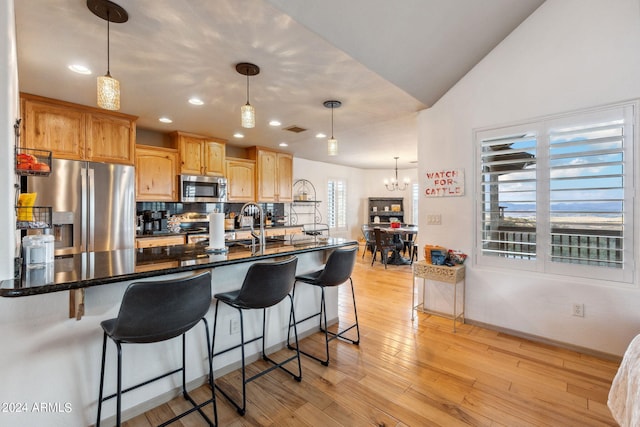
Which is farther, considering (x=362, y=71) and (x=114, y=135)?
(x=114, y=135)

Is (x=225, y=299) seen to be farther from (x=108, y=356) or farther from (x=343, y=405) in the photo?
(x=343, y=405)

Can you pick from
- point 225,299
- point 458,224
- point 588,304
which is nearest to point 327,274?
point 225,299

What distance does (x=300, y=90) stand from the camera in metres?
3.06

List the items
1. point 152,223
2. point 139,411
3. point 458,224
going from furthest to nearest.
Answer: point 152,223
point 458,224
point 139,411

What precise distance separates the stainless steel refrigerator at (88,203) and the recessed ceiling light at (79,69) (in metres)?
1.17

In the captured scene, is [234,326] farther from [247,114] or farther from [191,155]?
[191,155]

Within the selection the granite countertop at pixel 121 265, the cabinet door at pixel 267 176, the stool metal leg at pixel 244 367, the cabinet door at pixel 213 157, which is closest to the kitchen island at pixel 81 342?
the granite countertop at pixel 121 265

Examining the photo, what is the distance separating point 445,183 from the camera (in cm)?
337

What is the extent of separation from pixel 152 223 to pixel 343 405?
3.78 m

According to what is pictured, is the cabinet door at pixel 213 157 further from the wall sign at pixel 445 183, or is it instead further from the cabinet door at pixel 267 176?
the wall sign at pixel 445 183

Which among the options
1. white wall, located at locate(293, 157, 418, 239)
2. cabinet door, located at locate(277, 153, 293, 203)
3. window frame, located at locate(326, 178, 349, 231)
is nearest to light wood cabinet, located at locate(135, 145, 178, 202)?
cabinet door, located at locate(277, 153, 293, 203)

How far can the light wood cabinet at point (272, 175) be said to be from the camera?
18.7 ft

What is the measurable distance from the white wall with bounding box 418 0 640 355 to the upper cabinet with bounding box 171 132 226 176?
11.0ft

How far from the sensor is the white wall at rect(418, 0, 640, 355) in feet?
7.84
